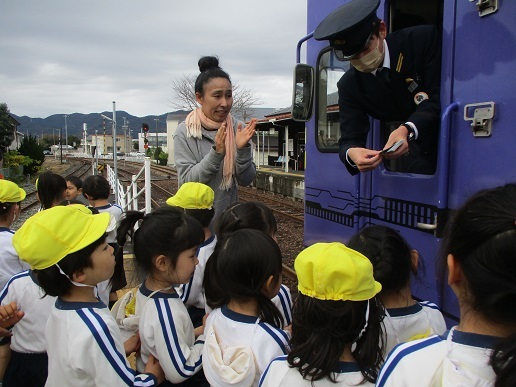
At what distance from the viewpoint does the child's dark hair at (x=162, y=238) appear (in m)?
2.13

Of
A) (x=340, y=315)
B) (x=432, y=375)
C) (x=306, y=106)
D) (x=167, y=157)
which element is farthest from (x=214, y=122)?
(x=167, y=157)

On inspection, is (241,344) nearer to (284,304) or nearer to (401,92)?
(284,304)

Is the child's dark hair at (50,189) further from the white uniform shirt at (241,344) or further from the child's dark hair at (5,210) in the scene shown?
the white uniform shirt at (241,344)

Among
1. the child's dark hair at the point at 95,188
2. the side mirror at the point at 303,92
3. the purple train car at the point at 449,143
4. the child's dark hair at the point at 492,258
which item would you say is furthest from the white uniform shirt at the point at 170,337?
the child's dark hair at the point at 95,188

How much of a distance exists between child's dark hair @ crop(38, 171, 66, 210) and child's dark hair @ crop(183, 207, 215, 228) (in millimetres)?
1722

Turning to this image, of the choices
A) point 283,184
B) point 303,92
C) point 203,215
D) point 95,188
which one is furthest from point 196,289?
point 283,184

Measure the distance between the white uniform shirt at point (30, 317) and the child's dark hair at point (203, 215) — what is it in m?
0.94

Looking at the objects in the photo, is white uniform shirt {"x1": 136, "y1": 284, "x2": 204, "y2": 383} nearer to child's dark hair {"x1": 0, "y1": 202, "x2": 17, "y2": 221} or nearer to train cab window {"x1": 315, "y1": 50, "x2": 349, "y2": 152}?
child's dark hair {"x1": 0, "y1": 202, "x2": 17, "y2": 221}

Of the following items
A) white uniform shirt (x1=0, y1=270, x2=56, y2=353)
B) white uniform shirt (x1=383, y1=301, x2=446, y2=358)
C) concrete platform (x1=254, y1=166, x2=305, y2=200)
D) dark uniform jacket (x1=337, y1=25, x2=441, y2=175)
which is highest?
dark uniform jacket (x1=337, y1=25, x2=441, y2=175)

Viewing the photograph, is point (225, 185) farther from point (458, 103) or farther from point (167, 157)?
point (167, 157)

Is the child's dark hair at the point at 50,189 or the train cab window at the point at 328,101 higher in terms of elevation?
the train cab window at the point at 328,101

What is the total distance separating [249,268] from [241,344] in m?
0.30

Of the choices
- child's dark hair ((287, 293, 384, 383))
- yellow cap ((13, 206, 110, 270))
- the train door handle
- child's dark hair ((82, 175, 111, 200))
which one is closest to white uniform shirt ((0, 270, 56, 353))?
yellow cap ((13, 206, 110, 270))

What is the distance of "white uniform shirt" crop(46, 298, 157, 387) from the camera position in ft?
5.53
